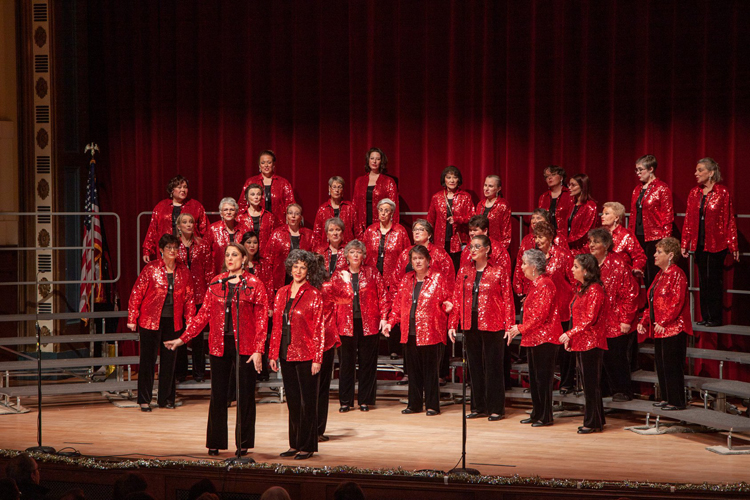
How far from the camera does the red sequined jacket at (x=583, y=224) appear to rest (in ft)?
26.2

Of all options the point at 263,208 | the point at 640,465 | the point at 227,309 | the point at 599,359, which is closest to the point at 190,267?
the point at 263,208

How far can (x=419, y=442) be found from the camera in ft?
21.2

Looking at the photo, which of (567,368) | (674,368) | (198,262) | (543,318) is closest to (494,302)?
(543,318)

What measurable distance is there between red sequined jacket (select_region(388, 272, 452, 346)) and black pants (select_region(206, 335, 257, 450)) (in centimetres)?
176

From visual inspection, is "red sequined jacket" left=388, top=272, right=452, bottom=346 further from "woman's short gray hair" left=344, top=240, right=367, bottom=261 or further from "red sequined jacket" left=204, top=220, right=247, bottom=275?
"red sequined jacket" left=204, top=220, right=247, bottom=275

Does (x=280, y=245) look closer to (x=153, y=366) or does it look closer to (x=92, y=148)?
(x=153, y=366)

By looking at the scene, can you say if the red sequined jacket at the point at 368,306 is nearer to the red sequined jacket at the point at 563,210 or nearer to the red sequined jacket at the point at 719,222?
the red sequined jacket at the point at 563,210

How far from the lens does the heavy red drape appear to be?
8.55 m

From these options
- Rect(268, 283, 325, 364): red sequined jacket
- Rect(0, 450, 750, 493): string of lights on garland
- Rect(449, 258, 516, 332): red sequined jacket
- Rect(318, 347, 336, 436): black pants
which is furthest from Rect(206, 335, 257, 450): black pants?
Rect(449, 258, 516, 332): red sequined jacket

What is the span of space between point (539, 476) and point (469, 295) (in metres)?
2.33

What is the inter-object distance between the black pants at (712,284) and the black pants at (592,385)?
4.86ft

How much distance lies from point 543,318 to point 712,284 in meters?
1.74

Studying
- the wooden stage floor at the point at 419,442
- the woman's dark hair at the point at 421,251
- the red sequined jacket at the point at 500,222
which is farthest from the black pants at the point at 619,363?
the woman's dark hair at the point at 421,251

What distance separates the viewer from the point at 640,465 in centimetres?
579
